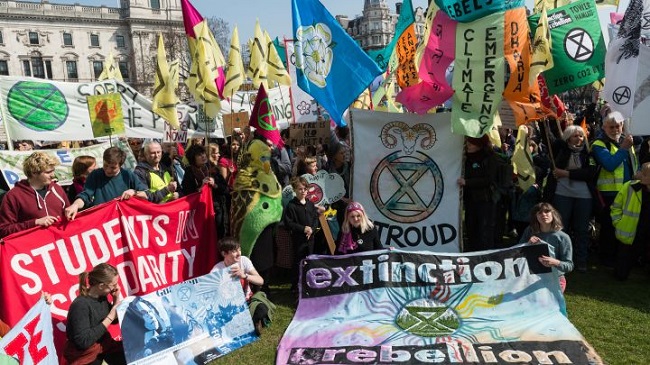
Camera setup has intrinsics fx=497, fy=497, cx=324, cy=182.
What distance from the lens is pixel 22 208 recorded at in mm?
4734

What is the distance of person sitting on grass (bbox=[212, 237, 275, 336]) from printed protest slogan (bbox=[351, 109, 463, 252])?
1787 mm

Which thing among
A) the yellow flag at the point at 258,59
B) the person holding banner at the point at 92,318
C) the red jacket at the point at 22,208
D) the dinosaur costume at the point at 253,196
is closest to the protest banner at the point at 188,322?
the person holding banner at the point at 92,318

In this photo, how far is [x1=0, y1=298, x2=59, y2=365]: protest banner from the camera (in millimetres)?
2975

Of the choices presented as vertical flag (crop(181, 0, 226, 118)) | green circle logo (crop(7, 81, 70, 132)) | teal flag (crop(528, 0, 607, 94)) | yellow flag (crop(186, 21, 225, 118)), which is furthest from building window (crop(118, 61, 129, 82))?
teal flag (crop(528, 0, 607, 94))

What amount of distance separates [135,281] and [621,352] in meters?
4.84

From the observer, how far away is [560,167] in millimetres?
6535

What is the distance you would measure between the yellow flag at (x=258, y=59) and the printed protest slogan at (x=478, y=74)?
4.55 meters

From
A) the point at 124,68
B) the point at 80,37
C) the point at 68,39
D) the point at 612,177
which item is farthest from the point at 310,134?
the point at 68,39

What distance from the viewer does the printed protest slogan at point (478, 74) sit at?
17.8 ft

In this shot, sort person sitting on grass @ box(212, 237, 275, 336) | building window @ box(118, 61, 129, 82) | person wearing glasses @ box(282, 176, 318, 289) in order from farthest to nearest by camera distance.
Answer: building window @ box(118, 61, 129, 82) → person wearing glasses @ box(282, 176, 318, 289) → person sitting on grass @ box(212, 237, 275, 336)

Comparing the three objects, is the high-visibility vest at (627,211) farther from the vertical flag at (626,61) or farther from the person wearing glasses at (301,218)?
the person wearing glasses at (301,218)

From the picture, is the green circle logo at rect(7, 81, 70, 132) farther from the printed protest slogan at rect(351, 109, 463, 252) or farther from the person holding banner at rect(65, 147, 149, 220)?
the printed protest slogan at rect(351, 109, 463, 252)

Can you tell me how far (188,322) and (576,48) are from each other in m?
5.78

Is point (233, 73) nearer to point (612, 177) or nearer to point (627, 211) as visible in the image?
point (612, 177)
